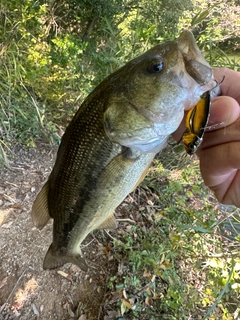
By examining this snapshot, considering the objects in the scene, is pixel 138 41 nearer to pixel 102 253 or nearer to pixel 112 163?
pixel 102 253

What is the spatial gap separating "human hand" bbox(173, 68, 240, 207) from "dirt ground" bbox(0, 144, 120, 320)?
193 centimetres

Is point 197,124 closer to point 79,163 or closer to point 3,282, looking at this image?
point 79,163

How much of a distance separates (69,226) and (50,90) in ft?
8.44

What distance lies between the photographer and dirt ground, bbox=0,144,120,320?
2.65 metres

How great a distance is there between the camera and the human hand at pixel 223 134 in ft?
3.33

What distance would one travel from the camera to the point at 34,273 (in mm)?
2805

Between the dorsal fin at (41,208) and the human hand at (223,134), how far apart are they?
667 millimetres

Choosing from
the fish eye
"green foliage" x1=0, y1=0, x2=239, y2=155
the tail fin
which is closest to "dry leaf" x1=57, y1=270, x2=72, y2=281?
the tail fin

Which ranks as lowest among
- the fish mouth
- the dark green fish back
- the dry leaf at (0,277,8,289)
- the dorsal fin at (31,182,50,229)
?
the dry leaf at (0,277,8,289)

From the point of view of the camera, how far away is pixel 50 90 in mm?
3797

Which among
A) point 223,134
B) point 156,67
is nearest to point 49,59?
point 156,67

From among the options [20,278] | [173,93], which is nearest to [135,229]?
[20,278]

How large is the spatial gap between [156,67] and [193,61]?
5.6 inches

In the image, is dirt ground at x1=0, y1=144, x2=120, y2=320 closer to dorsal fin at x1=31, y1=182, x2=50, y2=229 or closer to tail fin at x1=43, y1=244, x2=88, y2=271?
tail fin at x1=43, y1=244, x2=88, y2=271
